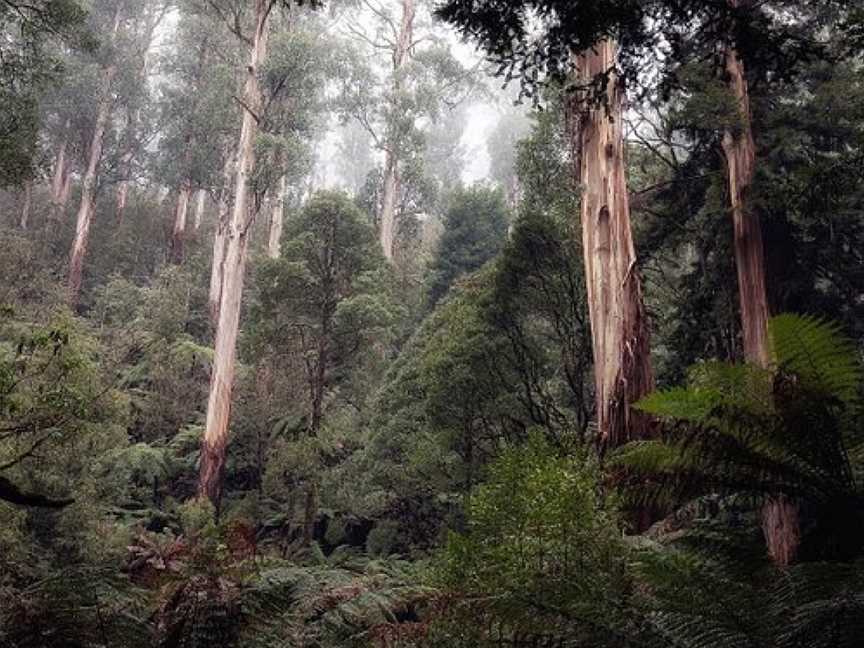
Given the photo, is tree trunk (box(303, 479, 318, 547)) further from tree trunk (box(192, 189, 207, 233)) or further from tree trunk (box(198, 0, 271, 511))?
tree trunk (box(192, 189, 207, 233))

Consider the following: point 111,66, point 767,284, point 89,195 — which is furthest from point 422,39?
point 767,284

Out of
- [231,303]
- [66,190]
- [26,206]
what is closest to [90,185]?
[26,206]

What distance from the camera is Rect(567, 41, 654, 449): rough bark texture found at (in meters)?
8.20

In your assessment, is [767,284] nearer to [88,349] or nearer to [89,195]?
[88,349]

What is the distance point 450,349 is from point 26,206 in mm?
19436

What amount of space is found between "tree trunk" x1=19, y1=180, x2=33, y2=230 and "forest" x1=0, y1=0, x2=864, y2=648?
47 cm

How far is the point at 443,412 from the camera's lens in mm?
11148

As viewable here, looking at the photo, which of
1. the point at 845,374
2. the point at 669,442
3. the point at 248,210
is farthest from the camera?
the point at 248,210

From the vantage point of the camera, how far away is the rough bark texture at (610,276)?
8.20 metres

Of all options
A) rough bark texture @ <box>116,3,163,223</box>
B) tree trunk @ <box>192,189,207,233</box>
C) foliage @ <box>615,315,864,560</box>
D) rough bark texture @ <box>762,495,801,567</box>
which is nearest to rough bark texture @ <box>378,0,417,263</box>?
tree trunk @ <box>192,189,207,233</box>

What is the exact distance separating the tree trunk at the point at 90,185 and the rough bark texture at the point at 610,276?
58.5 feet

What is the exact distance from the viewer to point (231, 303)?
635 inches

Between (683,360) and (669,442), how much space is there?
270 inches

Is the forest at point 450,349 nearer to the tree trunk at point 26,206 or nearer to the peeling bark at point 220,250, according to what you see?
the peeling bark at point 220,250
